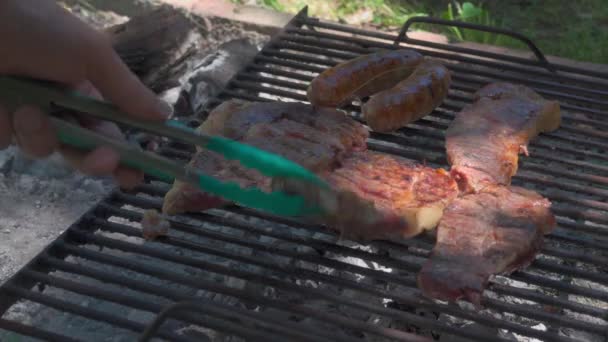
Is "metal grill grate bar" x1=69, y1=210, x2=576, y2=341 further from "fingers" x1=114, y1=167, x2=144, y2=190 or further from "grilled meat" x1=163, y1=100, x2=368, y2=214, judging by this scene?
"fingers" x1=114, y1=167, x2=144, y2=190

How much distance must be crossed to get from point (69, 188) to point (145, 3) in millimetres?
1701

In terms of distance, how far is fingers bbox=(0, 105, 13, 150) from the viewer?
84.8 inches

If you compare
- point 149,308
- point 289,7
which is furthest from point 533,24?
point 149,308

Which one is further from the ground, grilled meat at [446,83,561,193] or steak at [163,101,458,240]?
grilled meat at [446,83,561,193]

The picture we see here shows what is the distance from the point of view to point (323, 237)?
3176 mm

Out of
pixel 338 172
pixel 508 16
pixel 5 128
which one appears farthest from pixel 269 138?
pixel 508 16

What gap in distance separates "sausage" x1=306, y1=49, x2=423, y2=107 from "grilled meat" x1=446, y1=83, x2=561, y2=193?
0.35m

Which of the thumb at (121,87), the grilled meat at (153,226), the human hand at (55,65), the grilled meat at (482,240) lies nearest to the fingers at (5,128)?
the human hand at (55,65)

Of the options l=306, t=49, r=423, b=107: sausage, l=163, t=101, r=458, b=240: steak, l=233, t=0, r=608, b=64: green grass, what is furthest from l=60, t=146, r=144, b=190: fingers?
l=233, t=0, r=608, b=64: green grass

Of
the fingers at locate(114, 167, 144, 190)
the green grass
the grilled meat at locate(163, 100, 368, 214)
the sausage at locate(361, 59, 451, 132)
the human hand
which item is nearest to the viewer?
the human hand

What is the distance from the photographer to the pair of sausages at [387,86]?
310cm

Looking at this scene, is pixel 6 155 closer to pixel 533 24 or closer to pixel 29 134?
pixel 29 134

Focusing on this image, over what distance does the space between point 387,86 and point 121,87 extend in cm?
156

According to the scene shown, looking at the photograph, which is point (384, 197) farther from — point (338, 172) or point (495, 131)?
point (495, 131)
